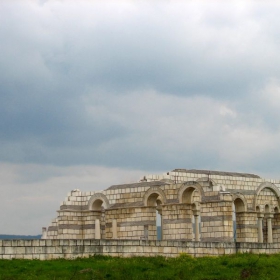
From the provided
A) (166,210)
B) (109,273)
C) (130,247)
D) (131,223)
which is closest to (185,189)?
(166,210)

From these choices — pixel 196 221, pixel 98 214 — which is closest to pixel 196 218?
pixel 196 221

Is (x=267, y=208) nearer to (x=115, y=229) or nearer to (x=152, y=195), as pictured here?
(x=152, y=195)

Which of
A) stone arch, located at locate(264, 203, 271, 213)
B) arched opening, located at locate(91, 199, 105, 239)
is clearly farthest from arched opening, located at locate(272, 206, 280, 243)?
arched opening, located at locate(91, 199, 105, 239)

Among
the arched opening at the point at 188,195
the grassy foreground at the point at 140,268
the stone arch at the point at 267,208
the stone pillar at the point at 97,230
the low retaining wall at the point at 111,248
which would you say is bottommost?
the grassy foreground at the point at 140,268

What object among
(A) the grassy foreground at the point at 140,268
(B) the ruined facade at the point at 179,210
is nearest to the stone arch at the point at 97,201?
(B) the ruined facade at the point at 179,210

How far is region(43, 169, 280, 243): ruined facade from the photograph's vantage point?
33438mm

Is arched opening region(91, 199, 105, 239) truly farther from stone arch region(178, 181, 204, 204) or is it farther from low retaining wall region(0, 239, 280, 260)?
low retaining wall region(0, 239, 280, 260)

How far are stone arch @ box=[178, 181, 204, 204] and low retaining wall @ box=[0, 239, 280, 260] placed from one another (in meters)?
5.54

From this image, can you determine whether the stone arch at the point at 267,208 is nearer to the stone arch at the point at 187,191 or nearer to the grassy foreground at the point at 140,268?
the stone arch at the point at 187,191

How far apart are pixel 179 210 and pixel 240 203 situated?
4209 mm

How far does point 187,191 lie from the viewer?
34438mm

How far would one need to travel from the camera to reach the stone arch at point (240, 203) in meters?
36.0

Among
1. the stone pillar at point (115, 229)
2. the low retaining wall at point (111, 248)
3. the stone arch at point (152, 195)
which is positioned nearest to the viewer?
the low retaining wall at point (111, 248)

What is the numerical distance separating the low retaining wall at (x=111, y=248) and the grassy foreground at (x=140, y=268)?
54cm
